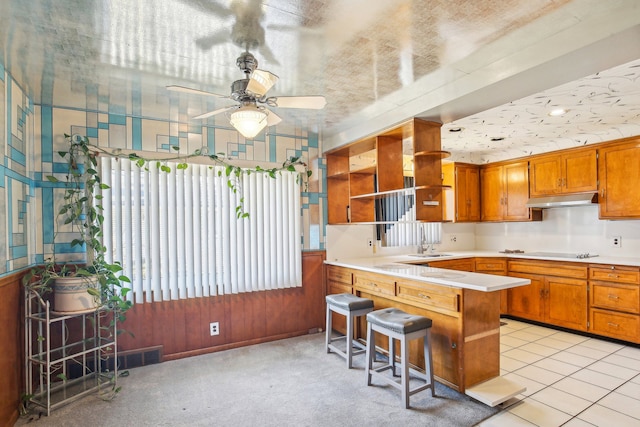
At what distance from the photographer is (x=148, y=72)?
2.50m

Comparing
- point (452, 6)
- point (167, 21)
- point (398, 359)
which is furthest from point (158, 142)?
point (398, 359)

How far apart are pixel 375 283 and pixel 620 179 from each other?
3.09 metres

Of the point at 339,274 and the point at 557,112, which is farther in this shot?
the point at 339,274

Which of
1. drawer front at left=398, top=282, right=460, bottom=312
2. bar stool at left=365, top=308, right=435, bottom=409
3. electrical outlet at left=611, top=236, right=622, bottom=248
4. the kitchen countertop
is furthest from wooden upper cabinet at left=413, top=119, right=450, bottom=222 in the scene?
electrical outlet at left=611, top=236, right=622, bottom=248

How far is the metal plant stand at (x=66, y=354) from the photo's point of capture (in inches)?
102

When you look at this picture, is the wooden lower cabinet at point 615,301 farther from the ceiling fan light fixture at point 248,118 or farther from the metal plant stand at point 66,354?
the metal plant stand at point 66,354

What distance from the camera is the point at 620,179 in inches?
155

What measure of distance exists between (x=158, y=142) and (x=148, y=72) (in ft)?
3.47

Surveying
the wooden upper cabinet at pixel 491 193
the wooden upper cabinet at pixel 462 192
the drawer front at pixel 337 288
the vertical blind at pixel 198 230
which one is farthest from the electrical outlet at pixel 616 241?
the vertical blind at pixel 198 230

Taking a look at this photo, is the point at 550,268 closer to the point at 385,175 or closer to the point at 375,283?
the point at 375,283

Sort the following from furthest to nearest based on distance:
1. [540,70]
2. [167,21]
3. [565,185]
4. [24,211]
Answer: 1. [565,185]
2. [24,211]
3. [540,70]
4. [167,21]

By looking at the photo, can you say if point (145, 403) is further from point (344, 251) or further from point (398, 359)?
point (344, 251)

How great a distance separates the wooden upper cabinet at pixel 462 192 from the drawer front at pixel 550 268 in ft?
3.26

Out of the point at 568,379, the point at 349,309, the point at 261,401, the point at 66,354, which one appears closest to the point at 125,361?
the point at 66,354
